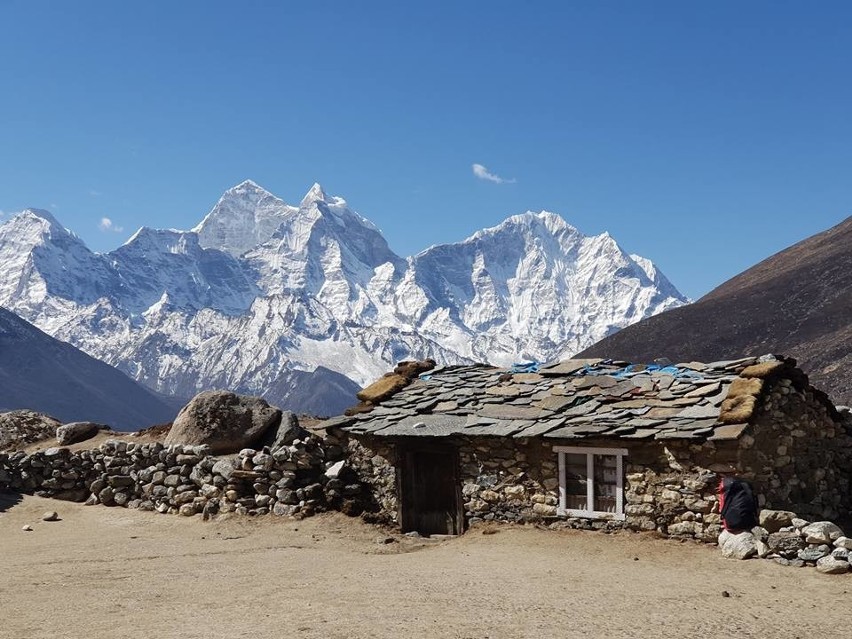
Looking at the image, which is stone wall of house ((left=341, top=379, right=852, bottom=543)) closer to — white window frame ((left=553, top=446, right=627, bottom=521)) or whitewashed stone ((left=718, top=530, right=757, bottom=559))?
white window frame ((left=553, top=446, right=627, bottom=521))

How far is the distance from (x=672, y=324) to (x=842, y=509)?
82.1 meters

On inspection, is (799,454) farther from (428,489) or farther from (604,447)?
(428,489)

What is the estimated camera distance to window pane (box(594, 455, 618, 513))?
1777 cm

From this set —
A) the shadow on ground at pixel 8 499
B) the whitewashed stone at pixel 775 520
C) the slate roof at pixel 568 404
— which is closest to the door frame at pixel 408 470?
the slate roof at pixel 568 404

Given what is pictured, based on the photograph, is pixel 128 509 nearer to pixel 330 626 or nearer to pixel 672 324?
pixel 330 626

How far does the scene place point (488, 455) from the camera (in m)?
19.3

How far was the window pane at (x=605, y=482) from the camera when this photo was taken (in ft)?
58.3

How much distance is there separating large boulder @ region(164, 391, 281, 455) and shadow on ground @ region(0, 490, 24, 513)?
4.33m

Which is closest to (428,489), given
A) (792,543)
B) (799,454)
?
(799,454)

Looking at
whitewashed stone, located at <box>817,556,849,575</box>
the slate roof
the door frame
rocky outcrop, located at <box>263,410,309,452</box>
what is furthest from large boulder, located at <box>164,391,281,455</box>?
whitewashed stone, located at <box>817,556,849,575</box>

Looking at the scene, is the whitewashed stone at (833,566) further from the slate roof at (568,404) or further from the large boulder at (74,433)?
the large boulder at (74,433)

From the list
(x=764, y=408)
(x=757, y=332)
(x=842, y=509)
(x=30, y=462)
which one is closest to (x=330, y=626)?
(x=764, y=408)

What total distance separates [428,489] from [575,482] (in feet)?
12.9

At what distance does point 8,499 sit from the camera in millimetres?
24344
